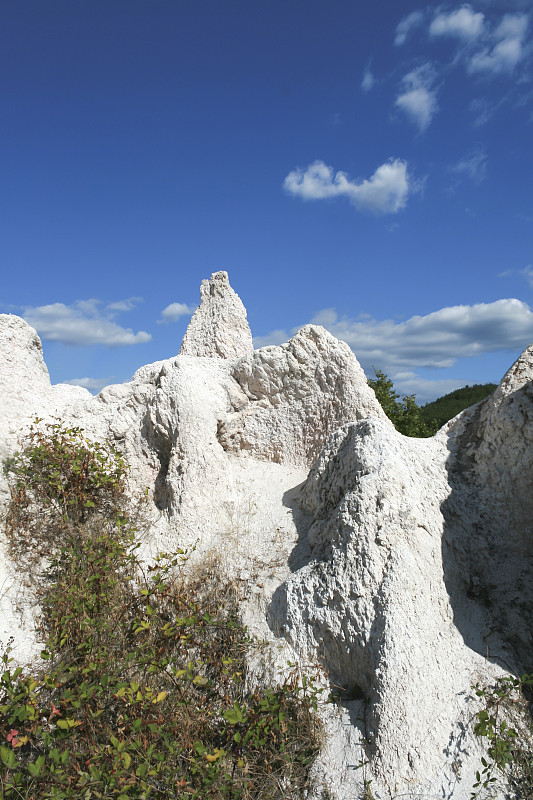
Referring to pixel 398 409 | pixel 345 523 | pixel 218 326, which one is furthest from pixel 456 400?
pixel 345 523

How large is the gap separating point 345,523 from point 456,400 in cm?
2705

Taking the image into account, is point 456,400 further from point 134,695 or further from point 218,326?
point 134,695

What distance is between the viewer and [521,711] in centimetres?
369

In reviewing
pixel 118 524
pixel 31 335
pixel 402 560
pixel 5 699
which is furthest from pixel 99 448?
pixel 402 560

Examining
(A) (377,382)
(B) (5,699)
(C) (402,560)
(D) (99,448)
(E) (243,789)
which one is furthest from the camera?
(A) (377,382)

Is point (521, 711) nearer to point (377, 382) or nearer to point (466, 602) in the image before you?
point (466, 602)

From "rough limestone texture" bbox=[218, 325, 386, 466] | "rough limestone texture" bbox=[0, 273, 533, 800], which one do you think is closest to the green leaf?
"rough limestone texture" bbox=[0, 273, 533, 800]

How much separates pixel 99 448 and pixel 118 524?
166 centimetres

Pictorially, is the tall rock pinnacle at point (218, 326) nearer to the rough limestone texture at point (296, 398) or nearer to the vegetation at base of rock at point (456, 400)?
the rough limestone texture at point (296, 398)

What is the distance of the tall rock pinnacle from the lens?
8.92 meters

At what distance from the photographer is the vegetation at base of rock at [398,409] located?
14.3m

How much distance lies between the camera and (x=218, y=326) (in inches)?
354

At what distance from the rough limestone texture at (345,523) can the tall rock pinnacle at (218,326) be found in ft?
3.03

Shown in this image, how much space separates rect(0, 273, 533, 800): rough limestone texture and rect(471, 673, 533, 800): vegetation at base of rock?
10cm
